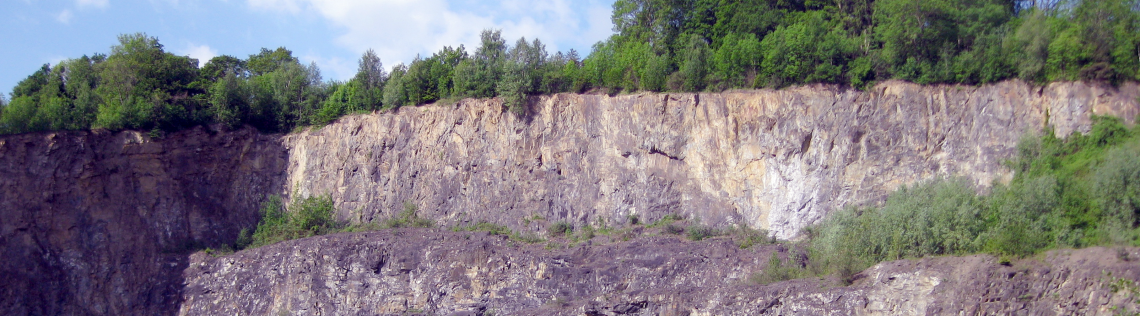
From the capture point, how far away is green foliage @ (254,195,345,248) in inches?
1421

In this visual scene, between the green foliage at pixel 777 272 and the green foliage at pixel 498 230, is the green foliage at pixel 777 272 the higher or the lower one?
the lower one

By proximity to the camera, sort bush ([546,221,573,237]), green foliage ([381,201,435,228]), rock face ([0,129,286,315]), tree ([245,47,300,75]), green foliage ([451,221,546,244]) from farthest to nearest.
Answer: tree ([245,47,300,75]), green foliage ([381,201,435,228]), bush ([546,221,573,237]), green foliage ([451,221,546,244]), rock face ([0,129,286,315])

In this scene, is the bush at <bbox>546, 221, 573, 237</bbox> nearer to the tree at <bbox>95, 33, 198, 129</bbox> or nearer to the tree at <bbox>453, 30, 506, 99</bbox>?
the tree at <bbox>453, 30, 506, 99</bbox>

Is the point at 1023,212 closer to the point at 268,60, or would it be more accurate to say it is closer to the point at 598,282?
the point at 598,282

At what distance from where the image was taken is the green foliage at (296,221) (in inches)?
1421

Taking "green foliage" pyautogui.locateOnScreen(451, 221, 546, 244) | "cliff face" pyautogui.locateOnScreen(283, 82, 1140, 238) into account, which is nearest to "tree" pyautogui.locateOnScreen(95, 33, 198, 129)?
"cliff face" pyautogui.locateOnScreen(283, 82, 1140, 238)

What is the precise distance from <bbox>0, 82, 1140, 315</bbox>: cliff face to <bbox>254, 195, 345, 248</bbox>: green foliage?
680mm

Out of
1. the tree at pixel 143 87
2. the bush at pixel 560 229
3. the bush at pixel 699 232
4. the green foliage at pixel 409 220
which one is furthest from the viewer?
the tree at pixel 143 87

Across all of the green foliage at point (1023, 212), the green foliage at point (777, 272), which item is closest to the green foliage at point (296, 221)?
the green foliage at point (777, 272)

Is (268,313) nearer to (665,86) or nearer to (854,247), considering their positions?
(665,86)

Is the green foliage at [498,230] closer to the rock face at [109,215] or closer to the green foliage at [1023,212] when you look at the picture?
the rock face at [109,215]

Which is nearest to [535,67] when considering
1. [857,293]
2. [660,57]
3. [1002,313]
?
[660,57]

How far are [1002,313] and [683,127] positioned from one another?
41.7ft

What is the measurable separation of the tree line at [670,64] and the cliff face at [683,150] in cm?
81
